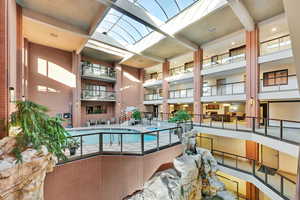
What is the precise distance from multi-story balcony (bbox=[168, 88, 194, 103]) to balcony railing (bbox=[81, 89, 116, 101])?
6.49 m

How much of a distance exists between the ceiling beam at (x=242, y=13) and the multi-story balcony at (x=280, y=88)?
4.15 meters

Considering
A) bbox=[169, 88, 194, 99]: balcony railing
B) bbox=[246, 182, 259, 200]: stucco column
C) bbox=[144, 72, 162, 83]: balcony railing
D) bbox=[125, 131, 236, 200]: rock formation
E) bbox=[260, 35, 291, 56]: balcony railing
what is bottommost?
bbox=[246, 182, 259, 200]: stucco column

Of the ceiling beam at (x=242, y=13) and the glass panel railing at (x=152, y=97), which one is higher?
the ceiling beam at (x=242, y=13)

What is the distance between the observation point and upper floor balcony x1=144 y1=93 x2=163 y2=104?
1631 cm

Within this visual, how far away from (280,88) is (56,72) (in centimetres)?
1748

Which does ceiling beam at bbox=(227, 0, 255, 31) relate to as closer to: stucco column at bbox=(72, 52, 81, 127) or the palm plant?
the palm plant

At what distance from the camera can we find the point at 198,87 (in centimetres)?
1228

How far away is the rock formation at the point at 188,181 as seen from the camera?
5.13 meters

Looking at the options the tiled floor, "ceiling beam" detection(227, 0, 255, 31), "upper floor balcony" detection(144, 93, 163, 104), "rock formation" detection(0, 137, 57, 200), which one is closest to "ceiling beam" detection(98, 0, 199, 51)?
"ceiling beam" detection(227, 0, 255, 31)

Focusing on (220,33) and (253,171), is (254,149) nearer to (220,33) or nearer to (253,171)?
(253,171)

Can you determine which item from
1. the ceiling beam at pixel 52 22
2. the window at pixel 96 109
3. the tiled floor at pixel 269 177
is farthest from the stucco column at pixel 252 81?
the window at pixel 96 109

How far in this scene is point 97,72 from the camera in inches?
579

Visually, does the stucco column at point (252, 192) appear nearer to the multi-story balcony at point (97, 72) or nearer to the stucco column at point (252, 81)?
the stucco column at point (252, 81)

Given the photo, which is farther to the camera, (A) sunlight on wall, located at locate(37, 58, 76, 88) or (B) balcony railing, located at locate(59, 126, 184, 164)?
(A) sunlight on wall, located at locate(37, 58, 76, 88)
